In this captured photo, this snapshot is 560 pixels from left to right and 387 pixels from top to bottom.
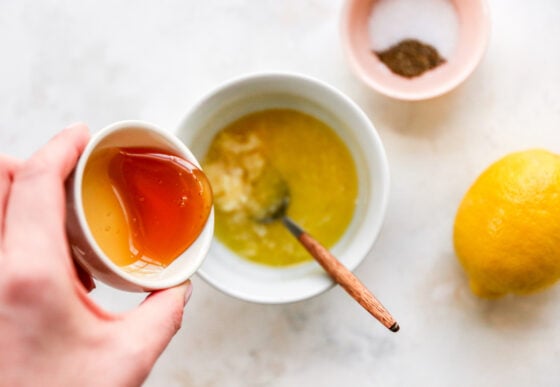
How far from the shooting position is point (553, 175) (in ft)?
3.21

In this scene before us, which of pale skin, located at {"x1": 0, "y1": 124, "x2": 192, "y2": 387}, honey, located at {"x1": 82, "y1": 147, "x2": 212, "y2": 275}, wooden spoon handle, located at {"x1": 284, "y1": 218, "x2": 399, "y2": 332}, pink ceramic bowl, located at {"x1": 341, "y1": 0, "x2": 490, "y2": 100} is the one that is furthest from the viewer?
pink ceramic bowl, located at {"x1": 341, "y1": 0, "x2": 490, "y2": 100}

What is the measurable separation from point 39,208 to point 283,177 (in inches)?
18.5

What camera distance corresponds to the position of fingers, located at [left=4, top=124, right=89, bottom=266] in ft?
2.23

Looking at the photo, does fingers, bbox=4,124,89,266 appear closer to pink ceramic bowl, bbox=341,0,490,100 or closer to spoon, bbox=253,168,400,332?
spoon, bbox=253,168,400,332

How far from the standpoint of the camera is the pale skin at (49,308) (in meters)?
0.68

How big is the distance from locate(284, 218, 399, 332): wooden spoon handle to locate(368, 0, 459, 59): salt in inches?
12.1

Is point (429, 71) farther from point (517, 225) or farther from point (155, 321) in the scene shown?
point (155, 321)

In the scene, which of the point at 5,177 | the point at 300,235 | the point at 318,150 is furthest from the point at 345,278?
the point at 5,177

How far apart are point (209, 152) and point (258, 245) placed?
0.15 m

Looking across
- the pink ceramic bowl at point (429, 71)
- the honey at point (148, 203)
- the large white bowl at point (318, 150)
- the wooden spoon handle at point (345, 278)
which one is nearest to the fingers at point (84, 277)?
the honey at point (148, 203)

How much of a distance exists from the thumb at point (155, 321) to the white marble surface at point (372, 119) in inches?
14.3

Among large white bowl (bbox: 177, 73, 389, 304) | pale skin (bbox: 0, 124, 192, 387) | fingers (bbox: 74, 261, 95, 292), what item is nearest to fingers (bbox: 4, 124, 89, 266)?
pale skin (bbox: 0, 124, 192, 387)

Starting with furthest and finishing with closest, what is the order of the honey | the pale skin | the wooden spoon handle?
the wooden spoon handle, the honey, the pale skin

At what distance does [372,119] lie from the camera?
1.12m
